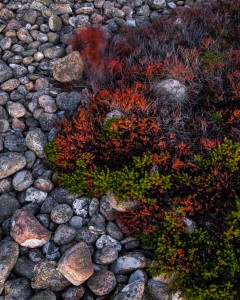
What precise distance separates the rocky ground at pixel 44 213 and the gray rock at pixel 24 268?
0.5 inches

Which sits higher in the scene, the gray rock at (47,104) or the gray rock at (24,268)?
the gray rock at (47,104)

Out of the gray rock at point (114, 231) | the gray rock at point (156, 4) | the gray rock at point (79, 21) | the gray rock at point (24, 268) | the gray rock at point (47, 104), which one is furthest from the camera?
the gray rock at point (156, 4)

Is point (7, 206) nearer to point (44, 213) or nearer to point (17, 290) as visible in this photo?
point (44, 213)

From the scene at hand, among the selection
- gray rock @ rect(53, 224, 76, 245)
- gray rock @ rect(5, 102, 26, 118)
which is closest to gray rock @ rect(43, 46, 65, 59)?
gray rock @ rect(5, 102, 26, 118)

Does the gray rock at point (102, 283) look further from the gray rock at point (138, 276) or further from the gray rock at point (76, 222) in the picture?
the gray rock at point (76, 222)

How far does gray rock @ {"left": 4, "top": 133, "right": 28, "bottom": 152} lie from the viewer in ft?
16.9

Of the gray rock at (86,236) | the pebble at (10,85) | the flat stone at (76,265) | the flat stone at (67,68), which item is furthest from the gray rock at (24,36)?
the flat stone at (76,265)

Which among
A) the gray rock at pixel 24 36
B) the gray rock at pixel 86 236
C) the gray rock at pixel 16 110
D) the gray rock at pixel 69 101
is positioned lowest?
the gray rock at pixel 86 236

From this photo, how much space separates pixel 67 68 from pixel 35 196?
2.44 metres

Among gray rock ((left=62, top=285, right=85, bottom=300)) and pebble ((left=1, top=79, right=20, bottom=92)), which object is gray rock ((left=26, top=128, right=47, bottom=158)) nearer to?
pebble ((left=1, top=79, right=20, bottom=92))

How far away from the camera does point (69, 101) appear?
18.6 ft

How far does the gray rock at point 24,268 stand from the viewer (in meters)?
4.14

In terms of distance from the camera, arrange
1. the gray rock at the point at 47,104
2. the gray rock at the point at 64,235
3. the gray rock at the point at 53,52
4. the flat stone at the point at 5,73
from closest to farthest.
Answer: the gray rock at the point at 64,235 → the gray rock at the point at 47,104 → the flat stone at the point at 5,73 → the gray rock at the point at 53,52

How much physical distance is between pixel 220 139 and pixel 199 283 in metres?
2.04
